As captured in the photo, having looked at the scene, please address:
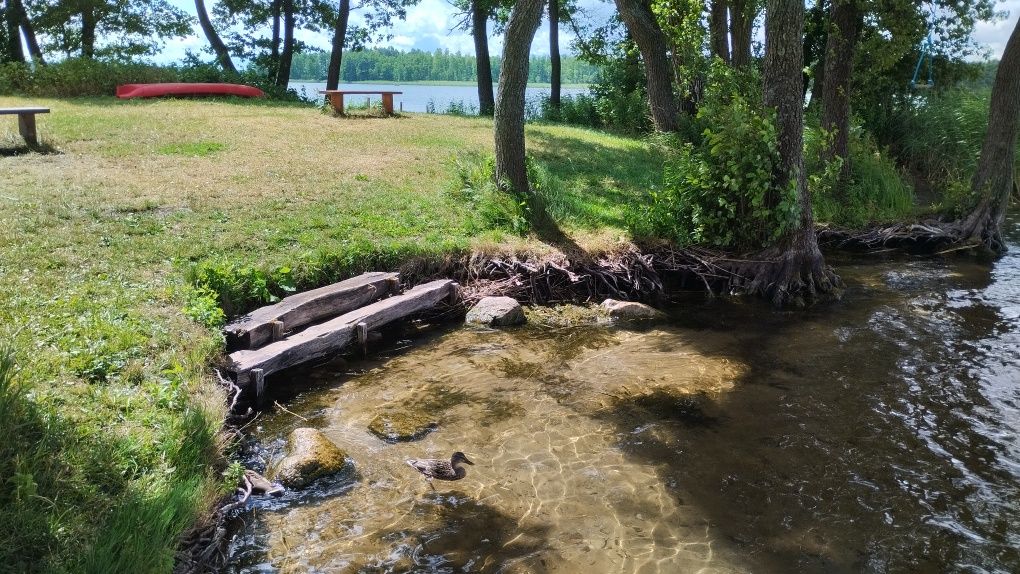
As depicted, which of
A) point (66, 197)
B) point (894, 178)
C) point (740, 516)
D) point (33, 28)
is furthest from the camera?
point (33, 28)

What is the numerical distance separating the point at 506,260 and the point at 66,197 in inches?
237

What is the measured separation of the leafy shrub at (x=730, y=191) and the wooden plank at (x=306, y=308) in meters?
4.62

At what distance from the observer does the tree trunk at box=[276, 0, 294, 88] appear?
2770 centimetres

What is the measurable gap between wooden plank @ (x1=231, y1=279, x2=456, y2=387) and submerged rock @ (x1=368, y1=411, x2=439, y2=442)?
1.12 meters

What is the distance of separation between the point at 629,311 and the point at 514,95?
3.91 metres

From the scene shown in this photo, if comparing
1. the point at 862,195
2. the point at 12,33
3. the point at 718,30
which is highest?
the point at 12,33

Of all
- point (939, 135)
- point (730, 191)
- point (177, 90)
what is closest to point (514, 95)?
point (730, 191)

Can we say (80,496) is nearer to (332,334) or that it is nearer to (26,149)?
(332,334)

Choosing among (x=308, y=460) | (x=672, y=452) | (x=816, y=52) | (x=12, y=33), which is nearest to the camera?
(x=308, y=460)

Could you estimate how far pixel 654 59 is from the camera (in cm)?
1786

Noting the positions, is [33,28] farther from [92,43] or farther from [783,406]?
[783,406]

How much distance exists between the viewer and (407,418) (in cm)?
638

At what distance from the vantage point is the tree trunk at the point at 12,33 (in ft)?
80.6

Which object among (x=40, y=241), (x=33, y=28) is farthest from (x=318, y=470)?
(x=33, y=28)
